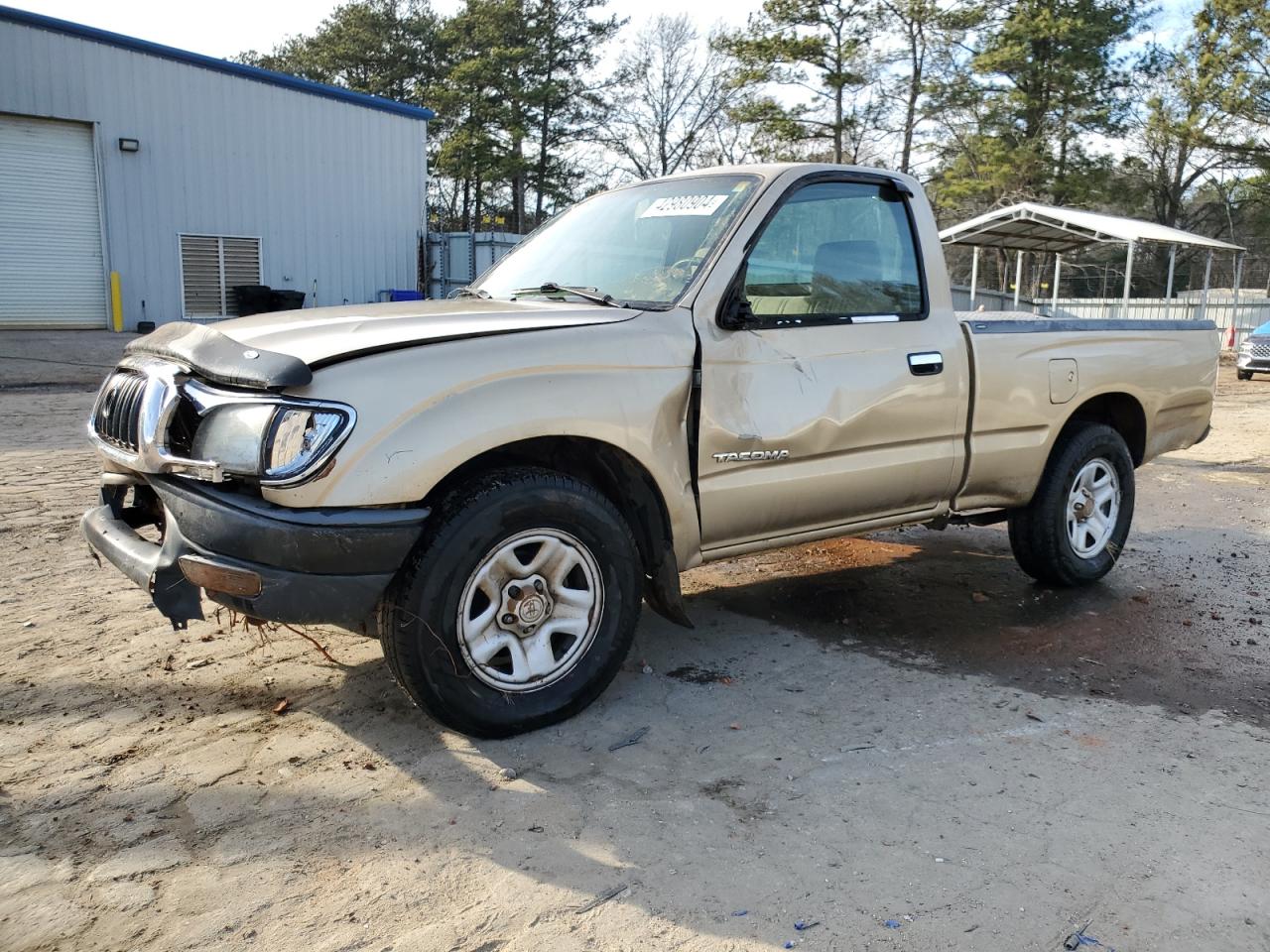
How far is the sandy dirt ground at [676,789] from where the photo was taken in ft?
8.05

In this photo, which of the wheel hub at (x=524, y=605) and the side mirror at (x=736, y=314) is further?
the side mirror at (x=736, y=314)

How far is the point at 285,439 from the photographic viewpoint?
2.90 m

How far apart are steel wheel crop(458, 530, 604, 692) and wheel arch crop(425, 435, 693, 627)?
0.98 ft

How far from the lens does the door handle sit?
434cm

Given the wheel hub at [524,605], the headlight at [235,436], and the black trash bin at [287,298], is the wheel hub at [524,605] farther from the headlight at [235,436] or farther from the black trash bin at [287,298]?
the black trash bin at [287,298]

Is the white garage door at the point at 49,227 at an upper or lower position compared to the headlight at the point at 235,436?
upper

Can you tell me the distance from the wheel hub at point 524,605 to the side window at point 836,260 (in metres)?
1.37

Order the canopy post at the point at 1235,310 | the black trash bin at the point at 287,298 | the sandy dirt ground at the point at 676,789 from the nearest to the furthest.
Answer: the sandy dirt ground at the point at 676,789 → the black trash bin at the point at 287,298 → the canopy post at the point at 1235,310

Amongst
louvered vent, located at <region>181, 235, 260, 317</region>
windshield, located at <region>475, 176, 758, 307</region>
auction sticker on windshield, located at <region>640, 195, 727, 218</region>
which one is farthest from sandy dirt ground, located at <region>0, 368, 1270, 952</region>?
louvered vent, located at <region>181, 235, 260, 317</region>

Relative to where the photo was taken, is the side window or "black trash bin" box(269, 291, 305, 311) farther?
"black trash bin" box(269, 291, 305, 311)

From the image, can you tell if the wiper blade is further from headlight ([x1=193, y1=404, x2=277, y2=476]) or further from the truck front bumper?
headlight ([x1=193, y1=404, x2=277, y2=476])

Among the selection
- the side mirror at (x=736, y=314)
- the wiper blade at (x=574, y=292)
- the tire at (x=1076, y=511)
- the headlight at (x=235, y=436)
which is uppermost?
the wiper blade at (x=574, y=292)

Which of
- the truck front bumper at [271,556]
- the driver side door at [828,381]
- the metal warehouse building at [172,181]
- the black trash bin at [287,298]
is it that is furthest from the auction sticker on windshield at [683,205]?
the metal warehouse building at [172,181]

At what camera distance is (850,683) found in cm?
402
